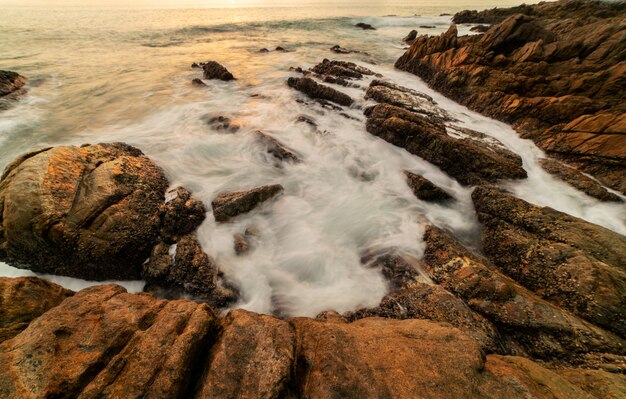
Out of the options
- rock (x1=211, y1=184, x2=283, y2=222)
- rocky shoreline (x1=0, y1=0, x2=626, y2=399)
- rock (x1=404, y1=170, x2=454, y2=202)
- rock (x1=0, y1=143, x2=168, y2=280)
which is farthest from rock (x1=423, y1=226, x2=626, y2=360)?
rock (x1=0, y1=143, x2=168, y2=280)

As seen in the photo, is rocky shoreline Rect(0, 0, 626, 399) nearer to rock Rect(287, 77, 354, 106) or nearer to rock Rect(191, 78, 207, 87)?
rock Rect(287, 77, 354, 106)

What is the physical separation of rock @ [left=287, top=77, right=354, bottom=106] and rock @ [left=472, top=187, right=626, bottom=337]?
26.2ft

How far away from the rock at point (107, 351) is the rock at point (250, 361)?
25 centimetres

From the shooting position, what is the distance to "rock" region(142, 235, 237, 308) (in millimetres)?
4887

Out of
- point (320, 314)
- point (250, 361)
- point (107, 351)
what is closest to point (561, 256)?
point (320, 314)

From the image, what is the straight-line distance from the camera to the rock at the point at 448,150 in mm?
7594

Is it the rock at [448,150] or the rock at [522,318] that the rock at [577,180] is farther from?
the rock at [522,318]

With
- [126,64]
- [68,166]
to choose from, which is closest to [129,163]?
[68,166]

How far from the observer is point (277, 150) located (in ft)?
28.9

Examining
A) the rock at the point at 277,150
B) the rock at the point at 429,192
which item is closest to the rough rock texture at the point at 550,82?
the rock at the point at 429,192

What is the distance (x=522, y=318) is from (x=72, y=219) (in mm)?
8069

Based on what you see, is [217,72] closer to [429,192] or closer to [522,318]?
[429,192]

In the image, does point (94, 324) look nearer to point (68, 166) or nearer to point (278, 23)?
point (68, 166)

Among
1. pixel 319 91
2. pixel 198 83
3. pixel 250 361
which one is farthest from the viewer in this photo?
pixel 198 83
